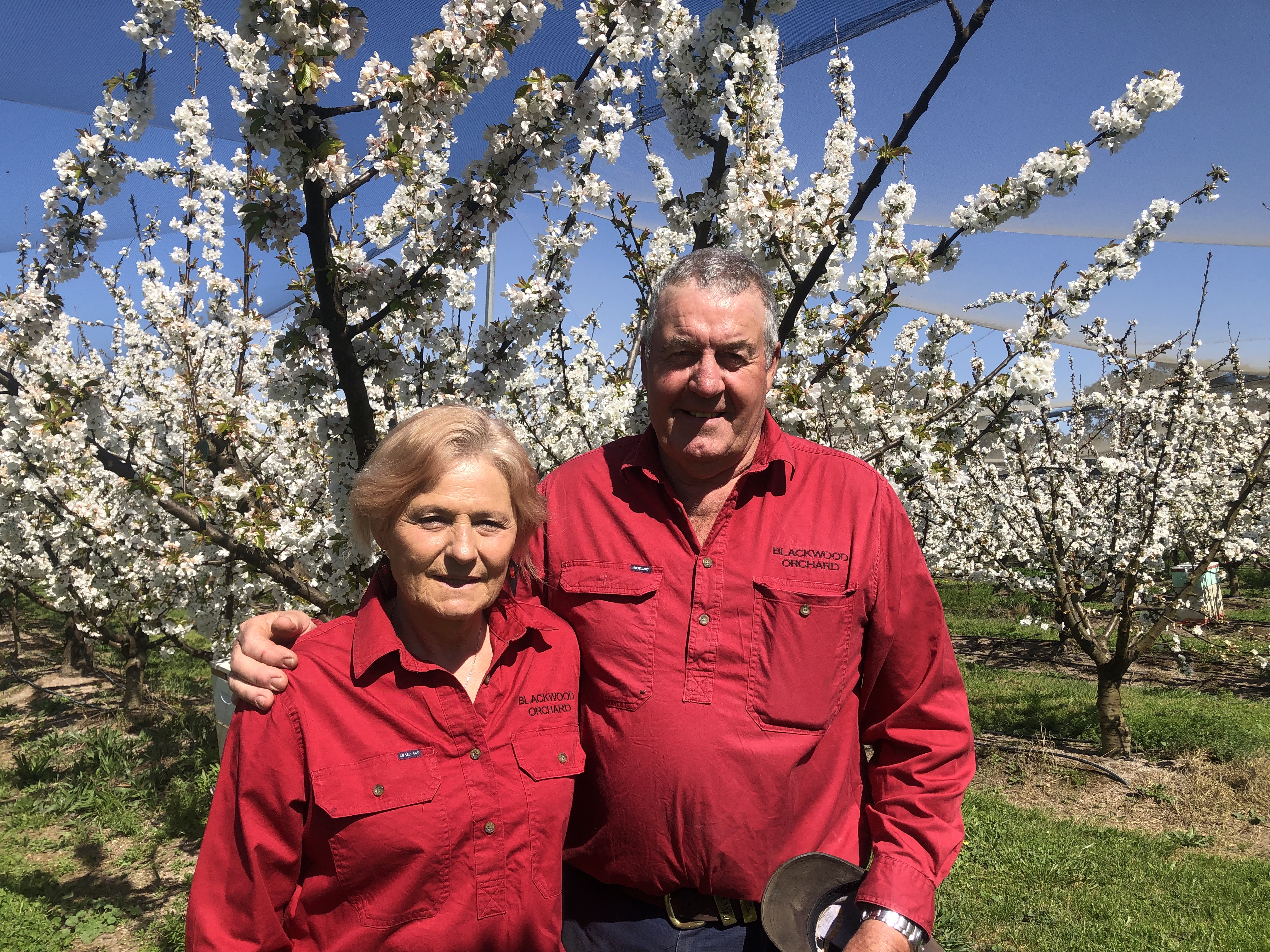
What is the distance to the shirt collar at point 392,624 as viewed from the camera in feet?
5.02

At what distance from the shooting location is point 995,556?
8.32 m

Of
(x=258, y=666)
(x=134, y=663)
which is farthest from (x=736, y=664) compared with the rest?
(x=134, y=663)

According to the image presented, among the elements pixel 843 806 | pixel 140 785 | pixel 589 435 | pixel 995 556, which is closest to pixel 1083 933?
pixel 843 806

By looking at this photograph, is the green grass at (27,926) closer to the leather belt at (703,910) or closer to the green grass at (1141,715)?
the leather belt at (703,910)

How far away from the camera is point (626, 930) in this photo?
5.69 ft

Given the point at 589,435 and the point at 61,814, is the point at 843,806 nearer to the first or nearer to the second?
the point at 589,435

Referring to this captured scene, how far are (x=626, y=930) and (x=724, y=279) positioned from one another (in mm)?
1411

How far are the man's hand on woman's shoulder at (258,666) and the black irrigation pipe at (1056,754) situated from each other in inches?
217

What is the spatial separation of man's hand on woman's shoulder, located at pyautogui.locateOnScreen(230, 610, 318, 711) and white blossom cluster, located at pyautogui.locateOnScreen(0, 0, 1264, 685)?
1.26 metres

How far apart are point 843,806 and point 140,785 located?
5.82 metres

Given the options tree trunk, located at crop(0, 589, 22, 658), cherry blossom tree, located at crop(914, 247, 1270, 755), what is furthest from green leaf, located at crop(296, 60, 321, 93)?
tree trunk, located at crop(0, 589, 22, 658)

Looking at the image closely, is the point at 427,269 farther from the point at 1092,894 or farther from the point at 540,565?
the point at 1092,894

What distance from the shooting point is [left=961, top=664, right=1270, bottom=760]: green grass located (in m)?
6.55

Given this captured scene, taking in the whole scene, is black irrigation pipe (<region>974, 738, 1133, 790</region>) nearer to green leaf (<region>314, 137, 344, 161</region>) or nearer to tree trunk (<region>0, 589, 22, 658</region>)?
green leaf (<region>314, 137, 344, 161</region>)
